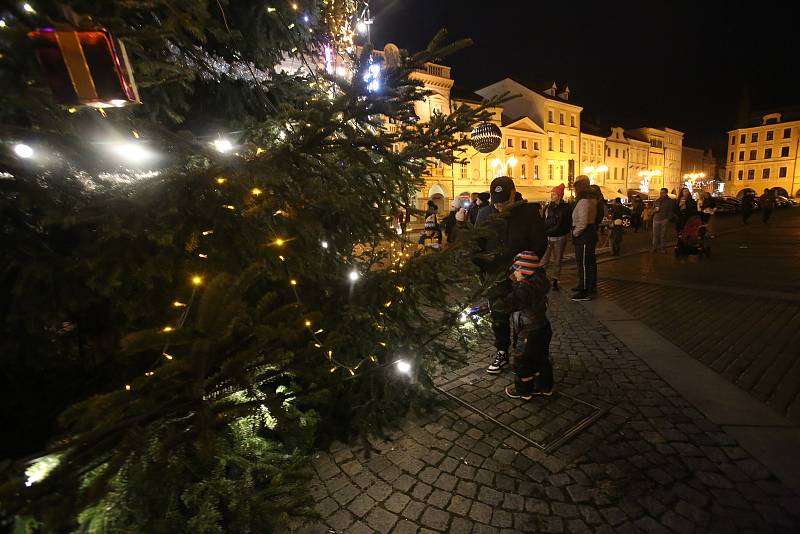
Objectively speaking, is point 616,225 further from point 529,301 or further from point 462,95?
point 462,95

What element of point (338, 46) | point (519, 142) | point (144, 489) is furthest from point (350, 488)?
point (519, 142)

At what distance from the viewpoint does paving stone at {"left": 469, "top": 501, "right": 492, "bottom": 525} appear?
2.35m

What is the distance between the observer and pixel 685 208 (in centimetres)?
1100

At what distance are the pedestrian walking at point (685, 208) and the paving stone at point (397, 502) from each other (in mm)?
12347

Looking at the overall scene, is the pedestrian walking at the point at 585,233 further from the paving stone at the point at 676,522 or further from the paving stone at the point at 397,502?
the paving stone at the point at 397,502

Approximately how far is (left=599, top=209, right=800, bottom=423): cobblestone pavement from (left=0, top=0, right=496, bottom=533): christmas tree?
3.65 m

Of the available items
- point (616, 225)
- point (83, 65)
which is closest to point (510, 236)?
point (83, 65)

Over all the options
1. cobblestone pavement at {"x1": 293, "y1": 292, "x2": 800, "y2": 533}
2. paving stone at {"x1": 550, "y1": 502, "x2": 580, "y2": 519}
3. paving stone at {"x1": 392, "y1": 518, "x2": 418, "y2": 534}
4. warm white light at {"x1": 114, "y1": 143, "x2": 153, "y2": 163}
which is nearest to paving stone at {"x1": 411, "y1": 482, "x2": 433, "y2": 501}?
cobblestone pavement at {"x1": 293, "y1": 292, "x2": 800, "y2": 533}

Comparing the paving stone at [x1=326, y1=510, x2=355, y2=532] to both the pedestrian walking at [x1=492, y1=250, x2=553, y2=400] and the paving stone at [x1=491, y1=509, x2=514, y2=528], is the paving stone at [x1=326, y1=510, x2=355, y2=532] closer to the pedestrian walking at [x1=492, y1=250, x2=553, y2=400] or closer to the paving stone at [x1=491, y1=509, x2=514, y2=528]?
the paving stone at [x1=491, y1=509, x2=514, y2=528]

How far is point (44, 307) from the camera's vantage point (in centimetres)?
165

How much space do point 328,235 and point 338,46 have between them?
2527mm

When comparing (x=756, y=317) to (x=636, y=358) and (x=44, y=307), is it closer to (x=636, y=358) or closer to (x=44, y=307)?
(x=636, y=358)

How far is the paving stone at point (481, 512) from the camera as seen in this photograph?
92.5 inches

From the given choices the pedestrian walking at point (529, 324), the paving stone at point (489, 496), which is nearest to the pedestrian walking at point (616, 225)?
the pedestrian walking at point (529, 324)
